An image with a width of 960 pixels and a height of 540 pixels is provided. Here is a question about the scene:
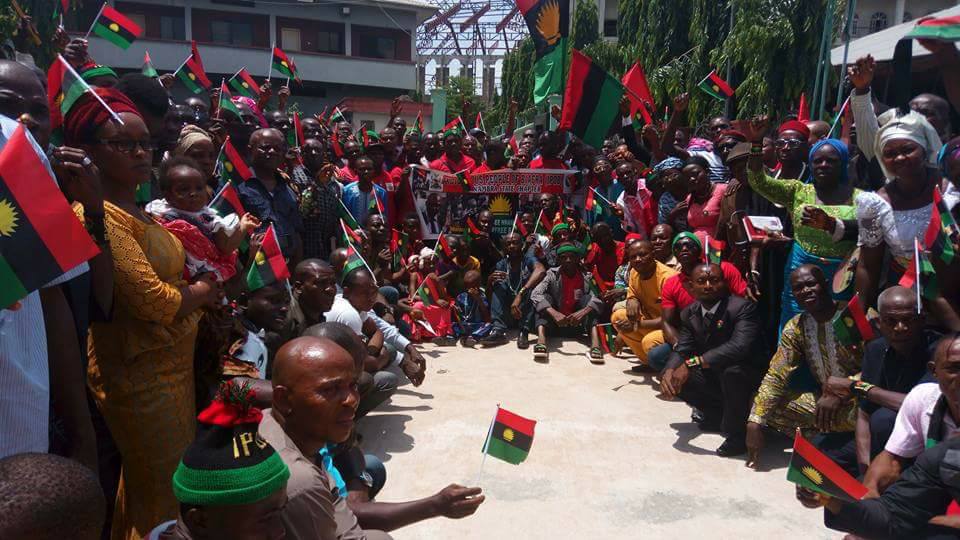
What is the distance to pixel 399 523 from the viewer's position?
2523 mm

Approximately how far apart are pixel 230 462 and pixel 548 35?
Result: 8.82 m

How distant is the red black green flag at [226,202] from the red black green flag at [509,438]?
1.95m

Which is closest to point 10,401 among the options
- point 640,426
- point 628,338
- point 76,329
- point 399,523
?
point 76,329

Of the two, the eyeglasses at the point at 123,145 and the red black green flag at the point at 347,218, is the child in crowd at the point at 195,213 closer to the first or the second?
the eyeglasses at the point at 123,145

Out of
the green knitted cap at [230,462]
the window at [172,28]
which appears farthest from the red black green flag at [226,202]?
the window at [172,28]

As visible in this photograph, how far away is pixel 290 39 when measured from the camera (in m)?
33.2

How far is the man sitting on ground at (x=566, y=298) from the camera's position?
7.20m

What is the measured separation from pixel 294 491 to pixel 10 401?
751mm

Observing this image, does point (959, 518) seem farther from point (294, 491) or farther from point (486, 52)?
point (486, 52)

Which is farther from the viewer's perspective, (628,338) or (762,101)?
(762,101)

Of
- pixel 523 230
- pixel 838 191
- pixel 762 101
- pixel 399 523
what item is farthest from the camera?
pixel 762 101

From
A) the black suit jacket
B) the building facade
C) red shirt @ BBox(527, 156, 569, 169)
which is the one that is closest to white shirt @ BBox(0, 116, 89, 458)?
the black suit jacket

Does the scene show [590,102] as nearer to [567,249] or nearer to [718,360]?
[567,249]

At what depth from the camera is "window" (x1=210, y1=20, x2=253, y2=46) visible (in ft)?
105
